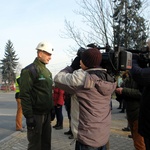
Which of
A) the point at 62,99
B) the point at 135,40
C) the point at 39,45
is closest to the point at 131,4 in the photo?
the point at 135,40

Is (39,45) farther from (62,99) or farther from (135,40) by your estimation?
(135,40)

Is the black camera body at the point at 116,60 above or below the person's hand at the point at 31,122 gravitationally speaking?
above

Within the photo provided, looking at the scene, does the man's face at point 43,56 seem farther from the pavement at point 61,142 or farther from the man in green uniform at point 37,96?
the pavement at point 61,142

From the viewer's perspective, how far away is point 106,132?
320cm

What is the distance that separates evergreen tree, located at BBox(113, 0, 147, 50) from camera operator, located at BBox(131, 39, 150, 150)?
Answer: 22357 millimetres

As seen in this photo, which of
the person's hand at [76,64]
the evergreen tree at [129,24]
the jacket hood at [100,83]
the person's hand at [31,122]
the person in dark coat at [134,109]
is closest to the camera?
the jacket hood at [100,83]

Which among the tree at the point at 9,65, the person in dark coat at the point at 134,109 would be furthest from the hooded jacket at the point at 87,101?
the tree at the point at 9,65

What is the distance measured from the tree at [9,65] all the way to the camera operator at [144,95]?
2551 inches

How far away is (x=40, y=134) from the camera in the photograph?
4.46m

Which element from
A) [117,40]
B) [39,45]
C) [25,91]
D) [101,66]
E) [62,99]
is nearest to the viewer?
[101,66]

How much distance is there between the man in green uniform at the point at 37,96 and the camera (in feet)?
13.8

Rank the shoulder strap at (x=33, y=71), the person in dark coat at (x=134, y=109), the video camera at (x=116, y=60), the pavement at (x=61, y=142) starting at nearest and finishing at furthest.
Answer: the video camera at (x=116, y=60), the shoulder strap at (x=33, y=71), the person in dark coat at (x=134, y=109), the pavement at (x=61, y=142)

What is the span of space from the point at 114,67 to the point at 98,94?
1.17ft

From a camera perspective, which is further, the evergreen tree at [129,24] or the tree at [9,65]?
the tree at [9,65]
